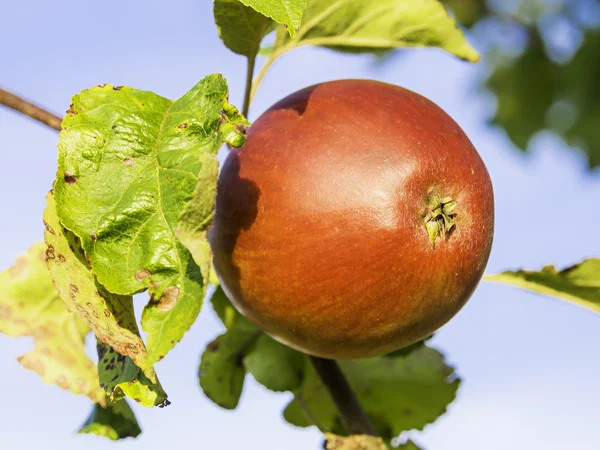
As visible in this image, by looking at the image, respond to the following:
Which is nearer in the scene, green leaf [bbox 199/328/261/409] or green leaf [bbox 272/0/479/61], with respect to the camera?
green leaf [bbox 272/0/479/61]

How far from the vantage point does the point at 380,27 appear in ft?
4.83

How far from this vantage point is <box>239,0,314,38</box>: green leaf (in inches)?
39.6

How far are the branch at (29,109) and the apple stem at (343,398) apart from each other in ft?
1.94

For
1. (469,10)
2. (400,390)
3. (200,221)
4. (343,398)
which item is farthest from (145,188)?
(469,10)

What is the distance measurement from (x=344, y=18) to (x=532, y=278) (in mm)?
587

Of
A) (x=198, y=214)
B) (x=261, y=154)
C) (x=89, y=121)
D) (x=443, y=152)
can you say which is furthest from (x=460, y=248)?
(x=89, y=121)

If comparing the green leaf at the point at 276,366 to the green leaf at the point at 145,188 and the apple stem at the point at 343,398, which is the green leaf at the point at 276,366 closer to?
the apple stem at the point at 343,398

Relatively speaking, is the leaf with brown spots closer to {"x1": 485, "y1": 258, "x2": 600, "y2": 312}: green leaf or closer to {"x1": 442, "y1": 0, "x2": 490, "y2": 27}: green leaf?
{"x1": 485, "y1": 258, "x2": 600, "y2": 312}: green leaf

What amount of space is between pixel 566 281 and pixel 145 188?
2.66 ft

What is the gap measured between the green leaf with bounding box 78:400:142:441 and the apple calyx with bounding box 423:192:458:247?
74 cm

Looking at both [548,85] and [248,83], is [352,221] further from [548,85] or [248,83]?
[548,85]

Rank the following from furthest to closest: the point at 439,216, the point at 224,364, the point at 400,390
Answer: the point at 400,390 → the point at 224,364 → the point at 439,216

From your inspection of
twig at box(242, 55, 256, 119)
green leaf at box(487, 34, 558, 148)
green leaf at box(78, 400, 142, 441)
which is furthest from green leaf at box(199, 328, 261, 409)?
green leaf at box(487, 34, 558, 148)

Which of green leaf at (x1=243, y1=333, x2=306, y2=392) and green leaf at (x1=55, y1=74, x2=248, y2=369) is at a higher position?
green leaf at (x1=55, y1=74, x2=248, y2=369)
